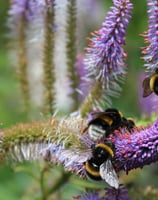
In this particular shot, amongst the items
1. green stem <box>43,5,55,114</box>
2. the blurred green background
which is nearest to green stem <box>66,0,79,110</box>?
green stem <box>43,5,55,114</box>

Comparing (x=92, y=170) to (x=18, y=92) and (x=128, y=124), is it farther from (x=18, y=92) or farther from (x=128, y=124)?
(x=18, y=92)

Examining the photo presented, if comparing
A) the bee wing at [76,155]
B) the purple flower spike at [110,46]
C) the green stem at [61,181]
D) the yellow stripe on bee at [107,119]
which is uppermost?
the purple flower spike at [110,46]

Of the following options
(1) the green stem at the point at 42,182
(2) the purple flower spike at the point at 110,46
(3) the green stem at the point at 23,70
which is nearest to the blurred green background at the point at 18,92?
(3) the green stem at the point at 23,70

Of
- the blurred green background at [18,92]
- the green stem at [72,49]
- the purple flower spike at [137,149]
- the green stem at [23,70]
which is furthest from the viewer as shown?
the blurred green background at [18,92]

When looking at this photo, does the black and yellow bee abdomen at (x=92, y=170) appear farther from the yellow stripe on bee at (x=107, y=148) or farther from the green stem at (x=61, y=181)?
the green stem at (x=61, y=181)

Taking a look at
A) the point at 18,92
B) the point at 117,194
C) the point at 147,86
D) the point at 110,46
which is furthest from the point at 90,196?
the point at 18,92

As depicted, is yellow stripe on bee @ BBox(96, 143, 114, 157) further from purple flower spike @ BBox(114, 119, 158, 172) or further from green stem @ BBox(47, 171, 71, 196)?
green stem @ BBox(47, 171, 71, 196)
